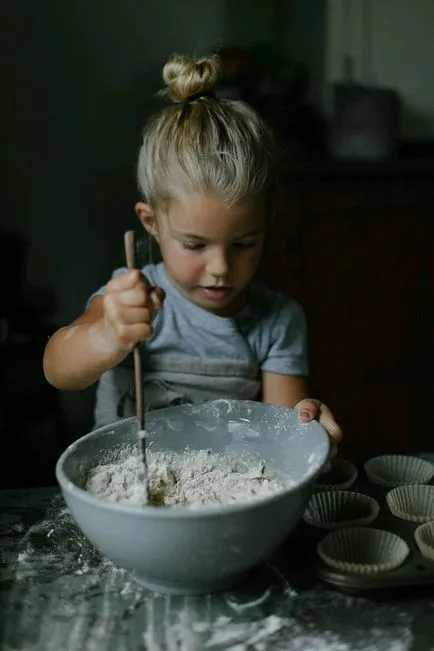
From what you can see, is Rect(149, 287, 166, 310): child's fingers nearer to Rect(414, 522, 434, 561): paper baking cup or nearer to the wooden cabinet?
Rect(414, 522, 434, 561): paper baking cup

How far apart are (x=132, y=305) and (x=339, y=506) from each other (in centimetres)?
30

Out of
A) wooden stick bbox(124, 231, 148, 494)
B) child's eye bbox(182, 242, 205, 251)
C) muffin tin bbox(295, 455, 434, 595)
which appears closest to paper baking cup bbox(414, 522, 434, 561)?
muffin tin bbox(295, 455, 434, 595)

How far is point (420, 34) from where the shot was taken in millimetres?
1117

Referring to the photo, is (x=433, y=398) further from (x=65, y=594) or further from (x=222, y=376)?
Result: (x=65, y=594)

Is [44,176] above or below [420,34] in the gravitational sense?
below

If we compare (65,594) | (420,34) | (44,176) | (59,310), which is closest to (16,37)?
(44,176)

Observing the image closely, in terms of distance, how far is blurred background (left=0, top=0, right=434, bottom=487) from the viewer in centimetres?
102

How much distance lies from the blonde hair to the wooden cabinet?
0.33 m

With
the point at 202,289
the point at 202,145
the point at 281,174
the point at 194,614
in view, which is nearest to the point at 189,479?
the point at 194,614

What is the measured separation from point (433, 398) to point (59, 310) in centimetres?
66

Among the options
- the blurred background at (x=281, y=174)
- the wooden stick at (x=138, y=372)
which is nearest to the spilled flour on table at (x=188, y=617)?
the wooden stick at (x=138, y=372)

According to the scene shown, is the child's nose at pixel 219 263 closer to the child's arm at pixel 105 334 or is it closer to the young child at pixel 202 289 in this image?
the young child at pixel 202 289

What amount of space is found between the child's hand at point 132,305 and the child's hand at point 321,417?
0.19m

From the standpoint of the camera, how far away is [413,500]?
752 millimetres
